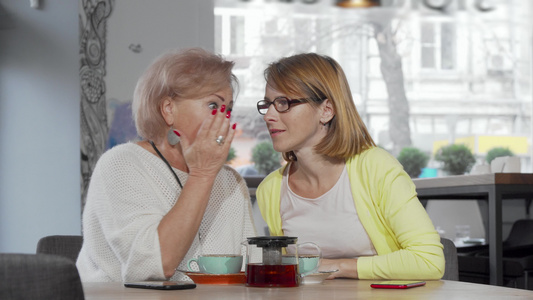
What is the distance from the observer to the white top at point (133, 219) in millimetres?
1437

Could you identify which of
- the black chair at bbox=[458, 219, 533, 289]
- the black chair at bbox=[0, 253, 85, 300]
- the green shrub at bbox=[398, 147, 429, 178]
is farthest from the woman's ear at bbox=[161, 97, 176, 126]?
the green shrub at bbox=[398, 147, 429, 178]

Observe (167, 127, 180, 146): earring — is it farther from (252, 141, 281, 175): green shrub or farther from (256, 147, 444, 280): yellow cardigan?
(252, 141, 281, 175): green shrub

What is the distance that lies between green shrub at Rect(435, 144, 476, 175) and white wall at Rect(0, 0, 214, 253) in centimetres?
355

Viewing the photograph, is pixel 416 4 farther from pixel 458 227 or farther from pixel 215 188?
pixel 215 188

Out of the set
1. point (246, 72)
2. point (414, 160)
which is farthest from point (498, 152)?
point (246, 72)

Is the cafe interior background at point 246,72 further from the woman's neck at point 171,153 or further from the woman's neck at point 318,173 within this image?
the woman's neck at point 171,153

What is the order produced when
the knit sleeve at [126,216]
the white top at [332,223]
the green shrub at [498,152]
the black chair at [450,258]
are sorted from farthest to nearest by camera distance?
the green shrub at [498,152] → the white top at [332,223] → the black chair at [450,258] → the knit sleeve at [126,216]

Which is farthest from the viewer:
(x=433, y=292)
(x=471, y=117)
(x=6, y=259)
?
(x=471, y=117)

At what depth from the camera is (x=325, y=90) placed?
199 centimetres

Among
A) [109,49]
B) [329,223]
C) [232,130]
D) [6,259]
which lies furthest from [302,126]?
[109,49]

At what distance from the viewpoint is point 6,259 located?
734 mm

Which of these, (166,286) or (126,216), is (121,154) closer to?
(126,216)

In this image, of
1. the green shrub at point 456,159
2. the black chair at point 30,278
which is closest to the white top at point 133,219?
the black chair at point 30,278

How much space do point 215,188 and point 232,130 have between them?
29 centimetres
